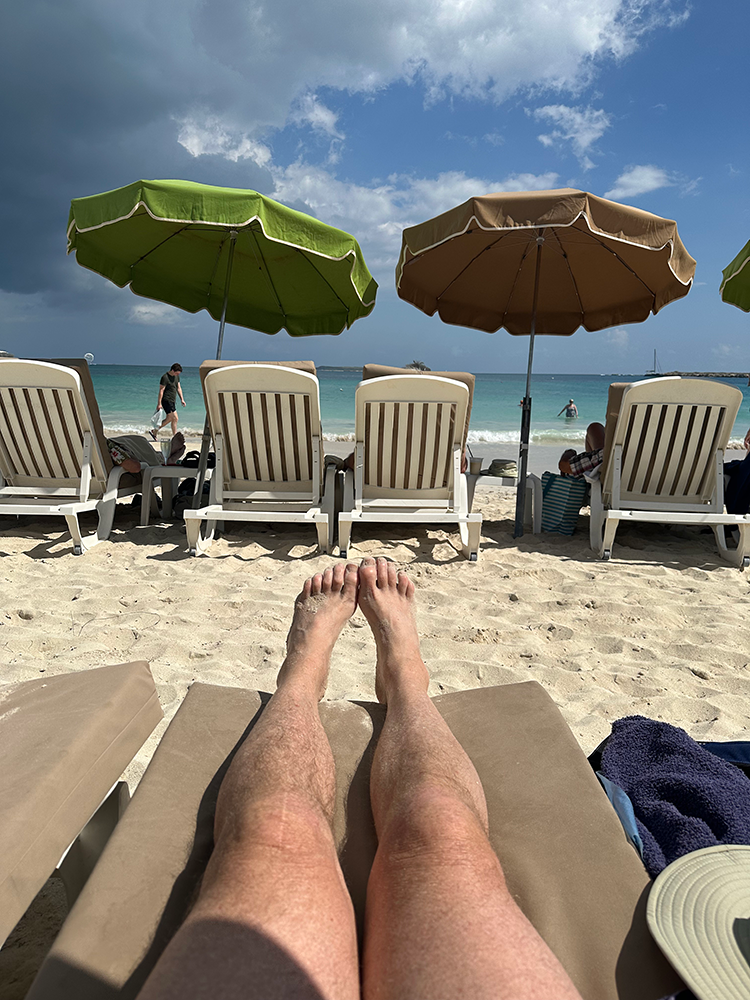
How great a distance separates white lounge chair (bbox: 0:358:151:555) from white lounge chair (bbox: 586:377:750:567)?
11.9ft

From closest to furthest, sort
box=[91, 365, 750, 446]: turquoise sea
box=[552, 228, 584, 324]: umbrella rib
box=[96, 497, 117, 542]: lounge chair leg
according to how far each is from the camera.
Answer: box=[96, 497, 117, 542]: lounge chair leg
box=[552, 228, 584, 324]: umbrella rib
box=[91, 365, 750, 446]: turquoise sea

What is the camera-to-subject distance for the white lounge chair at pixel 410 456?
13.3 feet

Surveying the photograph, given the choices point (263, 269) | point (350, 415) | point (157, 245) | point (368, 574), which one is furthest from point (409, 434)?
point (350, 415)

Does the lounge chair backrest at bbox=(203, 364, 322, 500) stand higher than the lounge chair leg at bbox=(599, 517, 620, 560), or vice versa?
the lounge chair backrest at bbox=(203, 364, 322, 500)

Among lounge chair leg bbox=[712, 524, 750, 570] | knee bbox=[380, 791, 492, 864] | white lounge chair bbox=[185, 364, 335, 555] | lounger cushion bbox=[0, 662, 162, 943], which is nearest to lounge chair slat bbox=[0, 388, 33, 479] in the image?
white lounge chair bbox=[185, 364, 335, 555]

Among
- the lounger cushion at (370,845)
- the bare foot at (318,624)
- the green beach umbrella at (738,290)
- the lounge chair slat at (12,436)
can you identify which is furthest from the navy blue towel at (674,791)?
the green beach umbrella at (738,290)

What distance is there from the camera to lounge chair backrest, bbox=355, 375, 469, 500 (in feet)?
13.3

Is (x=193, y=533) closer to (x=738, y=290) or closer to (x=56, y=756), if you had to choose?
(x=56, y=756)

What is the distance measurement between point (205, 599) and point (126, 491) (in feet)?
5.96

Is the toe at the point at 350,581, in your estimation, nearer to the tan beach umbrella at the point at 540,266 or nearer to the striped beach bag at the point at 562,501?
the tan beach umbrella at the point at 540,266

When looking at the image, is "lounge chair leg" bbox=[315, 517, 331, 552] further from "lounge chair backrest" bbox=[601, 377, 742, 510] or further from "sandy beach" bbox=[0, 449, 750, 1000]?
"lounge chair backrest" bbox=[601, 377, 742, 510]

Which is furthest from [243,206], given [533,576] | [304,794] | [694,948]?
[694,948]

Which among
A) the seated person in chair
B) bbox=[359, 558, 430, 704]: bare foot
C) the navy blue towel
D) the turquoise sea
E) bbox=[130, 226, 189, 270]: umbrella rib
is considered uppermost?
bbox=[130, 226, 189, 270]: umbrella rib

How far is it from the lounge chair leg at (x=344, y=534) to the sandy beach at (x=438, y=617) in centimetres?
18
